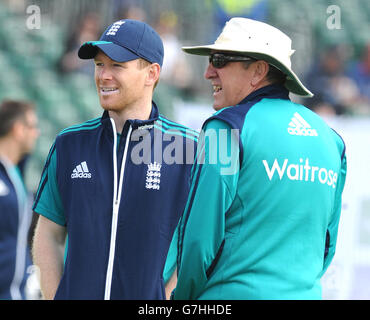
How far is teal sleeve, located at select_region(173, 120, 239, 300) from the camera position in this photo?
7.98ft

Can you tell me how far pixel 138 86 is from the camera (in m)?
3.21

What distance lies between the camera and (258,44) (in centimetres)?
272

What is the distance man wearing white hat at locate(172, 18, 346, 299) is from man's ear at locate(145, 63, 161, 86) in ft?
2.42

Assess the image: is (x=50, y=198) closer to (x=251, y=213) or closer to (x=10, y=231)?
(x=251, y=213)

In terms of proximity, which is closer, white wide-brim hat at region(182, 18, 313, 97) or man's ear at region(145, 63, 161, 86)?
white wide-brim hat at region(182, 18, 313, 97)

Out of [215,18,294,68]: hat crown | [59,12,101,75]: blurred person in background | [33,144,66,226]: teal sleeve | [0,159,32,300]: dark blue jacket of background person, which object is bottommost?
[0,159,32,300]: dark blue jacket of background person

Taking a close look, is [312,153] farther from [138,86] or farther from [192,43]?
[192,43]

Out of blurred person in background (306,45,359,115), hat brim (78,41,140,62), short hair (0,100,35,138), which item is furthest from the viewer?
blurred person in background (306,45,359,115)

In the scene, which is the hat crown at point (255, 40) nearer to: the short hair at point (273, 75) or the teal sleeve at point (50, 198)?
the short hair at point (273, 75)

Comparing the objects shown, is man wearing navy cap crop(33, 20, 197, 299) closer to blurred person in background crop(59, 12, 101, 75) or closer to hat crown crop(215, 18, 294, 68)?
hat crown crop(215, 18, 294, 68)

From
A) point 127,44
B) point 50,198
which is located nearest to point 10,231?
point 50,198

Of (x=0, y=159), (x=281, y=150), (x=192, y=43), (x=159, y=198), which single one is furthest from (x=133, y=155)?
(x=192, y=43)

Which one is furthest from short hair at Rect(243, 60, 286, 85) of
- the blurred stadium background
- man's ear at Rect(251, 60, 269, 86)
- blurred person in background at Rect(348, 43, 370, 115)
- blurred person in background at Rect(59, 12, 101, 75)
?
blurred person in background at Rect(348, 43, 370, 115)

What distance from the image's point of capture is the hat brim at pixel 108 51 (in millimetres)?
3096
